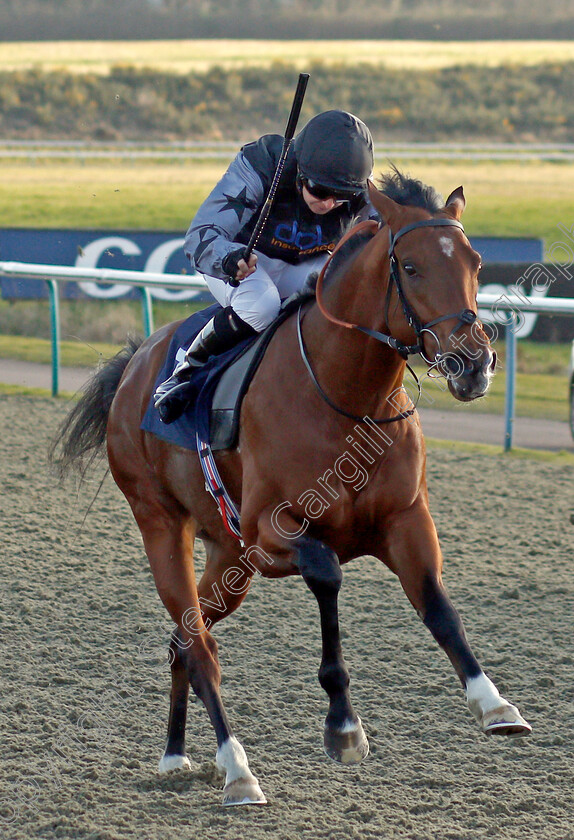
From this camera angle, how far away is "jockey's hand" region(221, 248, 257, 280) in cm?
278

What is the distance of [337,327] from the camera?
103 inches

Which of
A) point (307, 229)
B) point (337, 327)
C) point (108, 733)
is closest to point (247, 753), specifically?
point (108, 733)

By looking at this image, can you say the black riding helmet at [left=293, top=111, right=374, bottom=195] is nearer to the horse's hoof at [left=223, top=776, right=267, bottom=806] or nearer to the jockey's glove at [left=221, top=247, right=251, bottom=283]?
the jockey's glove at [left=221, top=247, right=251, bottom=283]

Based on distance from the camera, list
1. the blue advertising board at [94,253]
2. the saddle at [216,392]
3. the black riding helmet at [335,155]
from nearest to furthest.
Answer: the black riding helmet at [335,155]
the saddle at [216,392]
the blue advertising board at [94,253]

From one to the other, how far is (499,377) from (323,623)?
324 inches

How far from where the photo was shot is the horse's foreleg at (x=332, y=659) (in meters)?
2.48

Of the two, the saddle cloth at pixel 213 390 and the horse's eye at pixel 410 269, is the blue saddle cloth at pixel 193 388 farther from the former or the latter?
the horse's eye at pixel 410 269

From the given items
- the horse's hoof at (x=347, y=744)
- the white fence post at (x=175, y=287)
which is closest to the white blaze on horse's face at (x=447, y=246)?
the horse's hoof at (x=347, y=744)

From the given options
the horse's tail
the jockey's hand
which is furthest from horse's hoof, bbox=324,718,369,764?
the horse's tail

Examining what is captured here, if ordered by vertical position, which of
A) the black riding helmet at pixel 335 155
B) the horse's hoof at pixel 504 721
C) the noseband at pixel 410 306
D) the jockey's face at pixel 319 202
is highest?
the black riding helmet at pixel 335 155

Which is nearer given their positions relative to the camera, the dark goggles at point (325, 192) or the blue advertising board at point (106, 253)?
the dark goggles at point (325, 192)

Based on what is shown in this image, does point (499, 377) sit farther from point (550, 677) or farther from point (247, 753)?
point (247, 753)

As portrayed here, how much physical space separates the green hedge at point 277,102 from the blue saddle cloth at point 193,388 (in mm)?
18947

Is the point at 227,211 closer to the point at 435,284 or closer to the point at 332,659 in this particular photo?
the point at 435,284
